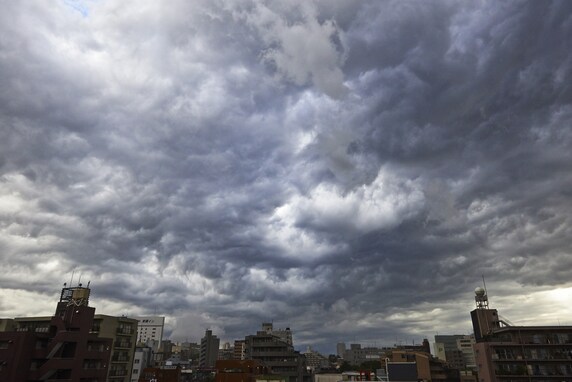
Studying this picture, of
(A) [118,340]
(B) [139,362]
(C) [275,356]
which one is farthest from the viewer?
(B) [139,362]

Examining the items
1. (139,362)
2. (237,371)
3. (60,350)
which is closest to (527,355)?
(237,371)

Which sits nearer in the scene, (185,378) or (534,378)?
(534,378)

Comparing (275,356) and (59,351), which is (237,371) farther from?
(59,351)

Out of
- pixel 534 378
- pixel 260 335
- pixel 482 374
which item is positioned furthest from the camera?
pixel 260 335

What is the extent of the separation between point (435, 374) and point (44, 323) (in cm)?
11020

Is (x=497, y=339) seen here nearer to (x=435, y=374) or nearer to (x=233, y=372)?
(x=435, y=374)

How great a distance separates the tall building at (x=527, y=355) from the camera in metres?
81.0

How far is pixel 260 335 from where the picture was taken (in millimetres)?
120688

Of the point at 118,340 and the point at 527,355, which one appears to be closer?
the point at 527,355

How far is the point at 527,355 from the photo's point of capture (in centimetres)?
8319

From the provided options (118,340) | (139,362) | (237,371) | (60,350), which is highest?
(118,340)

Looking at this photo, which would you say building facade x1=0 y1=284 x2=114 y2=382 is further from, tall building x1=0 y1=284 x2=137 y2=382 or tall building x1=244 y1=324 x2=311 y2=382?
tall building x1=244 y1=324 x2=311 y2=382

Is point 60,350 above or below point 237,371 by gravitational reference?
above

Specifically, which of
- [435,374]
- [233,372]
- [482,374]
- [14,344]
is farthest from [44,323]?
[435,374]
